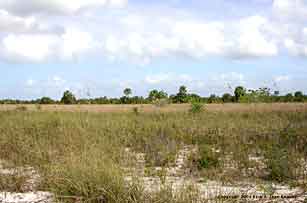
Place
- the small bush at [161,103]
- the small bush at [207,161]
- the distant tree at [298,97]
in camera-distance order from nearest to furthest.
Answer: the small bush at [207,161]
the small bush at [161,103]
the distant tree at [298,97]

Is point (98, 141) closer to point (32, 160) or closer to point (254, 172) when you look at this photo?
point (32, 160)

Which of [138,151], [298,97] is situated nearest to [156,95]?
[298,97]

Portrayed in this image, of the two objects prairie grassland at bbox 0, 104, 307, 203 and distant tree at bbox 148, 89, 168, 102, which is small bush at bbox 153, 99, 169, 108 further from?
prairie grassland at bbox 0, 104, 307, 203

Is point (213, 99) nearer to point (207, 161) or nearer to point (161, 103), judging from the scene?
point (161, 103)

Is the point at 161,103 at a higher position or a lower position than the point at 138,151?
higher

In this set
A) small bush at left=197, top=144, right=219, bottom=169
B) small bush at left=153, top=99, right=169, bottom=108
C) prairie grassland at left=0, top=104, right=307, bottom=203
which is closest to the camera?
prairie grassland at left=0, top=104, right=307, bottom=203

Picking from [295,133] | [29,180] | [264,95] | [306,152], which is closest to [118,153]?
[29,180]

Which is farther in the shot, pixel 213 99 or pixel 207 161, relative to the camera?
pixel 213 99

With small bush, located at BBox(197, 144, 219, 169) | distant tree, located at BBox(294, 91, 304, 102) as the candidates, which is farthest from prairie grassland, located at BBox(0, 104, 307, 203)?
distant tree, located at BBox(294, 91, 304, 102)

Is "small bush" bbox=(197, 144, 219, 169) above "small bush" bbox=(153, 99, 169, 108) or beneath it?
beneath

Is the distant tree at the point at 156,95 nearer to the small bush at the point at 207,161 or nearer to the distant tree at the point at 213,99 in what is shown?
the distant tree at the point at 213,99

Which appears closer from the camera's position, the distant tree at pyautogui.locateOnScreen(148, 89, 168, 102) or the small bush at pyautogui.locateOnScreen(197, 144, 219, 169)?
the small bush at pyautogui.locateOnScreen(197, 144, 219, 169)

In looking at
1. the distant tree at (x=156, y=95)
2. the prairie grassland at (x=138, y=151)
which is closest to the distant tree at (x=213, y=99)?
the distant tree at (x=156, y=95)

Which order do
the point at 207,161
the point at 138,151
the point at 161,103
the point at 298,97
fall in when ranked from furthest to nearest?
the point at 298,97
the point at 161,103
the point at 138,151
the point at 207,161
